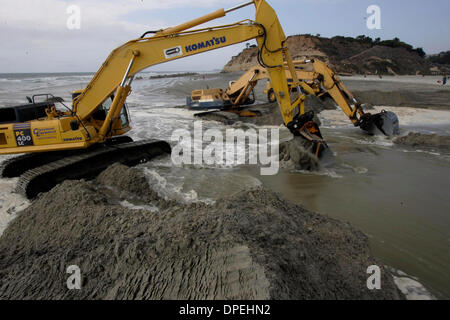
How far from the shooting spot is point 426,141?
870 centimetres

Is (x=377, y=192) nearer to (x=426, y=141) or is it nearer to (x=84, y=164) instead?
(x=426, y=141)

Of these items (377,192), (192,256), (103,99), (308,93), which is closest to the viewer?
(192,256)

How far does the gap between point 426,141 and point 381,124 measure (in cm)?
145

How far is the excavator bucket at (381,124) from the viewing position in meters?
9.67

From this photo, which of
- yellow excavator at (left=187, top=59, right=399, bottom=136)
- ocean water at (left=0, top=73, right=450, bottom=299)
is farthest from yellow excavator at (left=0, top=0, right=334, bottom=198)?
yellow excavator at (left=187, top=59, right=399, bottom=136)

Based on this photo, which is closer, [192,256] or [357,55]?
[192,256]

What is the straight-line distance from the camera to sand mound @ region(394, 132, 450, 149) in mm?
8508

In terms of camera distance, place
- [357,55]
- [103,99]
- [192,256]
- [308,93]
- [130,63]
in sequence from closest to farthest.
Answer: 1. [192,256]
2. [130,63]
3. [103,99]
4. [308,93]
5. [357,55]

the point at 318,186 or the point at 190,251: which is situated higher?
the point at 190,251

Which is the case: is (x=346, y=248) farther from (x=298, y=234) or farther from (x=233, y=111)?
(x=233, y=111)

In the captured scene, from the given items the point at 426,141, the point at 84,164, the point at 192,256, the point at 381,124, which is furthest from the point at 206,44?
the point at 426,141

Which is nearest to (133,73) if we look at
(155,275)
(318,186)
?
(318,186)

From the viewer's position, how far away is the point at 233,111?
13648 mm

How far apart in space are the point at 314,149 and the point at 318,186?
1.15m
